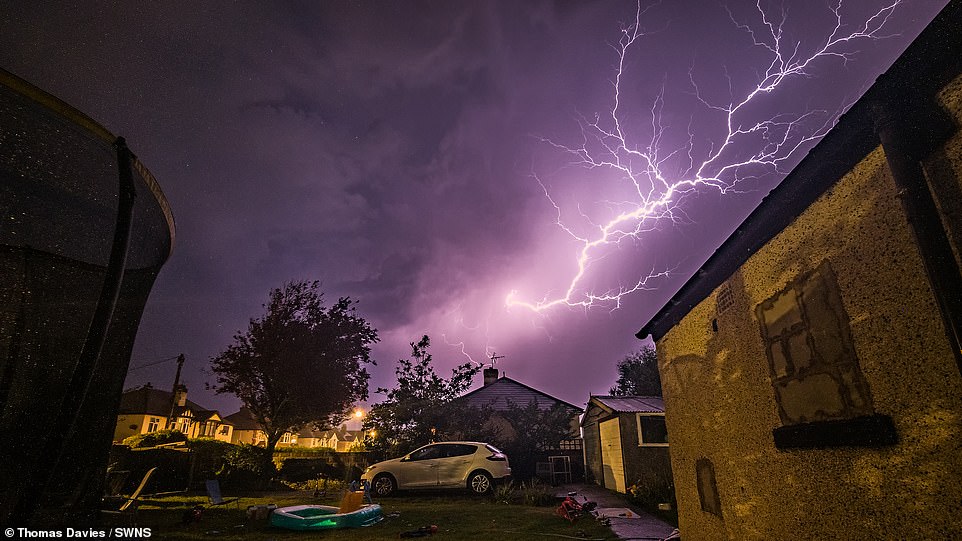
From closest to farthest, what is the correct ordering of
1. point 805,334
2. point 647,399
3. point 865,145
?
point 865,145 < point 805,334 < point 647,399

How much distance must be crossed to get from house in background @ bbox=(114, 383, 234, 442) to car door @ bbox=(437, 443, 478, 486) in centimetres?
3407

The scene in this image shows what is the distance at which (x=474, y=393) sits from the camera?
2522cm

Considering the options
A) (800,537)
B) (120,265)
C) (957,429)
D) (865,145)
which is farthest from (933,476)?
(120,265)

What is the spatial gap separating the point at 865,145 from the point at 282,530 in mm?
9664

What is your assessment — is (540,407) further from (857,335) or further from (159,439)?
(857,335)

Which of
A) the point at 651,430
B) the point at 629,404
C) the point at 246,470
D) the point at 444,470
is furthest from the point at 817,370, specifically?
the point at 246,470

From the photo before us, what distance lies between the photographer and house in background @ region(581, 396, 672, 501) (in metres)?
13.6

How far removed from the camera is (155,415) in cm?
4297

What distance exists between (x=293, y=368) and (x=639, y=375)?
32.1 metres

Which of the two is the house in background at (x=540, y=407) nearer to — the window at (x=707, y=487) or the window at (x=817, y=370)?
the window at (x=707, y=487)

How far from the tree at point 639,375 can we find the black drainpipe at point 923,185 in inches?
1420

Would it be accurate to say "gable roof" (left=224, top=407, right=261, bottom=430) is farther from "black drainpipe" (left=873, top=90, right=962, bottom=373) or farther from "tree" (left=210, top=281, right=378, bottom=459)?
"black drainpipe" (left=873, top=90, right=962, bottom=373)

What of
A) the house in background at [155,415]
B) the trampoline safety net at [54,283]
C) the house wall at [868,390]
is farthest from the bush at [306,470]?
the house in background at [155,415]

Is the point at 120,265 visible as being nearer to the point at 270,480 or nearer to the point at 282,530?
the point at 282,530
